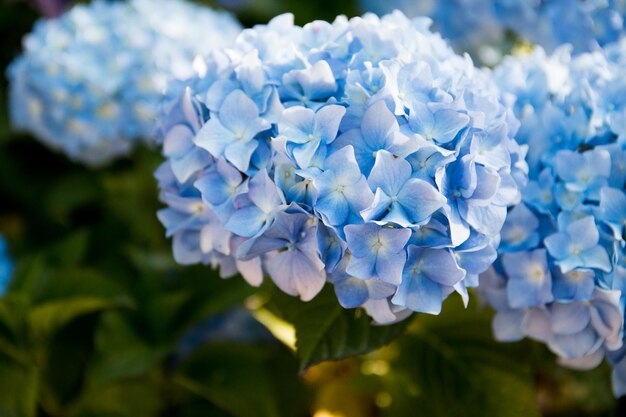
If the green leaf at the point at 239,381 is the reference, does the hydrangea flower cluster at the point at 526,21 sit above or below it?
above

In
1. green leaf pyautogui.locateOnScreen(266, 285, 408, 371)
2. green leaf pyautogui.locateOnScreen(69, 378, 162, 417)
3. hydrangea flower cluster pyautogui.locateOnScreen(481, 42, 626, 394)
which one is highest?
hydrangea flower cluster pyautogui.locateOnScreen(481, 42, 626, 394)

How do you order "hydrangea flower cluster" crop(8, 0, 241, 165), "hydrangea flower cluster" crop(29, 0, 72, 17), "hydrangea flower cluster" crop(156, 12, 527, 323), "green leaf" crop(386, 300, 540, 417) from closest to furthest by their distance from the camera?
"hydrangea flower cluster" crop(156, 12, 527, 323)
"green leaf" crop(386, 300, 540, 417)
"hydrangea flower cluster" crop(8, 0, 241, 165)
"hydrangea flower cluster" crop(29, 0, 72, 17)

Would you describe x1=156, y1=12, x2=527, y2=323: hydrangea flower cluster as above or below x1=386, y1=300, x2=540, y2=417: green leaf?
above

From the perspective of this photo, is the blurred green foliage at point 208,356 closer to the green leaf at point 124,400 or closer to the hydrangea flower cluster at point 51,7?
the green leaf at point 124,400

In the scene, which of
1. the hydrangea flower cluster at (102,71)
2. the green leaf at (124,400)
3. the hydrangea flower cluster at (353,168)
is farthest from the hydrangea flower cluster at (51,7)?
the hydrangea flower cluster at (353,168)

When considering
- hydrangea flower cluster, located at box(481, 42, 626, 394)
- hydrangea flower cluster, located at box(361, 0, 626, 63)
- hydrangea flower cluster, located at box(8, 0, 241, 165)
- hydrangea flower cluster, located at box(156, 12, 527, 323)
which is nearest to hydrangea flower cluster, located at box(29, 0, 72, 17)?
hydrangea flower cluster, located at box(8, 0, 241, 165)

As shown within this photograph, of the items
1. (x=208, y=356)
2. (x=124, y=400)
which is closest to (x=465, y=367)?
(x=208, y=356)

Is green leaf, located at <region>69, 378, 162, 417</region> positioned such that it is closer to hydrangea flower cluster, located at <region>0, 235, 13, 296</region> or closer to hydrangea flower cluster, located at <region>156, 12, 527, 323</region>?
hydrangea flower cluster, located at <region>0, 235, 13, 296</region>
